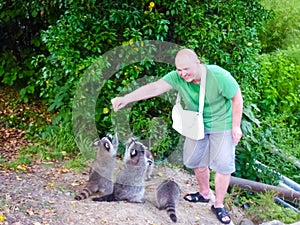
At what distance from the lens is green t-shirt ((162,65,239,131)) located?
3.82 m

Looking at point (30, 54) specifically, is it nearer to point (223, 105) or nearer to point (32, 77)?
point (32, 77)

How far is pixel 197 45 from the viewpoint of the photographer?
526 cm

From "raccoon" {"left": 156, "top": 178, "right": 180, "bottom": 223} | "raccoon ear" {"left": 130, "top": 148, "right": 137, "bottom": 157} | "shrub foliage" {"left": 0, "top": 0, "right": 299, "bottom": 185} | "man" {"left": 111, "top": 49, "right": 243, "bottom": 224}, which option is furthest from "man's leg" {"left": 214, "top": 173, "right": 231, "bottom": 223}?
"shrub foliage" {"left": 0, "top": 0, "right": 299, "bottom": 185}

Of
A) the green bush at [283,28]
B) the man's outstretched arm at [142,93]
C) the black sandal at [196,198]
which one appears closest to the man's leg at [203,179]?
the black sandal at [196,198]

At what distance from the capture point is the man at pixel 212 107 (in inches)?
151

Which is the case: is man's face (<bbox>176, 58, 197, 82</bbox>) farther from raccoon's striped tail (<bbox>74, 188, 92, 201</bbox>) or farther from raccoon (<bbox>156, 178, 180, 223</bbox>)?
raccoon's striped tail (<bbox>74, 188, 92, 201</bbox>)

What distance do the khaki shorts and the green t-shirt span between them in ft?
0.28

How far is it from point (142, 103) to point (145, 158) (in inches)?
43.2

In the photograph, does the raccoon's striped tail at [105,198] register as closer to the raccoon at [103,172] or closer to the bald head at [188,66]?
the raccoon at [103,172]

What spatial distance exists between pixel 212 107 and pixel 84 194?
4.27ft

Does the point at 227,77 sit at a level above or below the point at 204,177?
above

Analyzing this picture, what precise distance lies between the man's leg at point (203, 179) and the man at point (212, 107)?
2.2 inches

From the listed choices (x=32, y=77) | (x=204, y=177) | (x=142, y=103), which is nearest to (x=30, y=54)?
(x=32, y=77)

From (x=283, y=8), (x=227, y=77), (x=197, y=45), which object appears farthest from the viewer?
(x=283, y=8)
